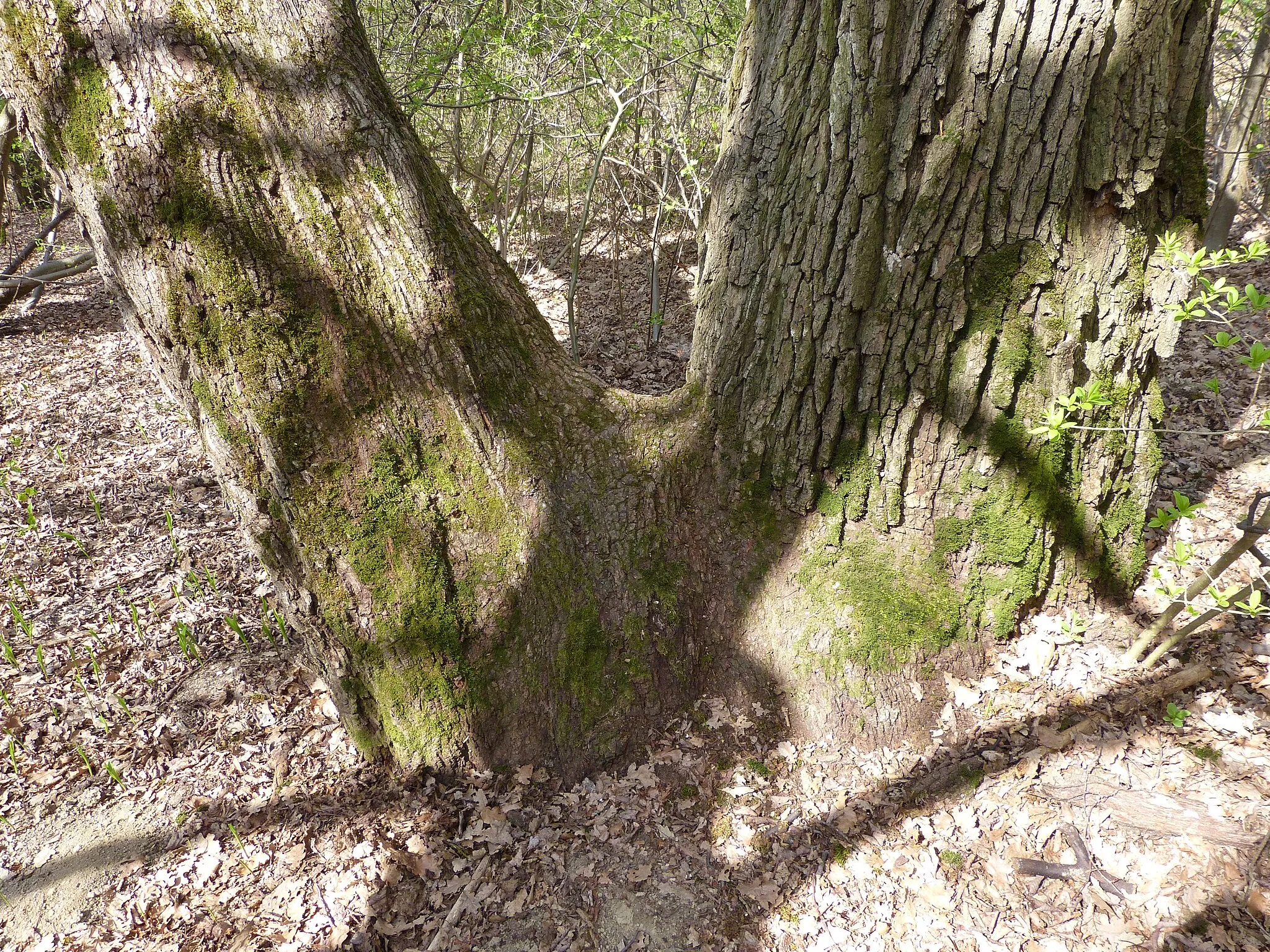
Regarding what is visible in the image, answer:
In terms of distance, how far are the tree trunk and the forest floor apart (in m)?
4.41

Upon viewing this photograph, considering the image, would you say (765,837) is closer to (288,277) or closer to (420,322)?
(420,322)

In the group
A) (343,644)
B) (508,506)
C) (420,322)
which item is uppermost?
(420,322)

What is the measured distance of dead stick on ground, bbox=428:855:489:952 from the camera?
2.28 meters

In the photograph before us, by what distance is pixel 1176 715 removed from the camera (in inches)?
94.1

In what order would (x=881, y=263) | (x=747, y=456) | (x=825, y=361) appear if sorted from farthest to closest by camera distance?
1. (x=747, y=456)
2. (x=825, y=361)
3. (x=881, y=263)

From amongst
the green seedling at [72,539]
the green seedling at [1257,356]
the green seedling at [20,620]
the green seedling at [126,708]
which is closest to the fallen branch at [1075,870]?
the green seedling at [1257,356]

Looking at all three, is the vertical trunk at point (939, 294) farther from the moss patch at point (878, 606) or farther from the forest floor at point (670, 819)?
the forest floor at point (670, 819)

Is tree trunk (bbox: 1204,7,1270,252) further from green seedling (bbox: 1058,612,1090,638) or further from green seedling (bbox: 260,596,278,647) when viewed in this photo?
green seedling (bbox: 260,596,278,647)

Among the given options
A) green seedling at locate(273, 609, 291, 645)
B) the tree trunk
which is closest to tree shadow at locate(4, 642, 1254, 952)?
green seedling at locate(273, 609, 291, 645)

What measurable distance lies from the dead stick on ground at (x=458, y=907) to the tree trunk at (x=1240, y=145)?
6.84m

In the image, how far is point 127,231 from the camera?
2053mm

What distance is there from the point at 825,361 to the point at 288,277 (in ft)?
5.85

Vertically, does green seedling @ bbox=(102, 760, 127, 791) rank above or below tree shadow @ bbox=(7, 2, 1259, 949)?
below

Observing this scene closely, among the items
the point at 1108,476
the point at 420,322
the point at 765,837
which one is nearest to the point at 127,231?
the point at 420,322
